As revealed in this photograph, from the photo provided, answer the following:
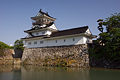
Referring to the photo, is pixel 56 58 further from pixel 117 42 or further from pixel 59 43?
pixel 117 42

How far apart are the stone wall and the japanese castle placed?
78cm

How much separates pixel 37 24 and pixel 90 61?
42.4 feet

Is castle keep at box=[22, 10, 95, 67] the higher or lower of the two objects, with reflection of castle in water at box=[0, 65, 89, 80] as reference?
higher

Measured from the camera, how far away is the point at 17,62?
2272 cm

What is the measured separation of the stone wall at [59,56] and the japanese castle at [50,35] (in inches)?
30.6

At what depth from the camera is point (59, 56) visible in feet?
61.4

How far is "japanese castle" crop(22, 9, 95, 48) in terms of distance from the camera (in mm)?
17825

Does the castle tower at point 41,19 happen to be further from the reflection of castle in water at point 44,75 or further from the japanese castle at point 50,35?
the reflection of castle in water at point 44,75

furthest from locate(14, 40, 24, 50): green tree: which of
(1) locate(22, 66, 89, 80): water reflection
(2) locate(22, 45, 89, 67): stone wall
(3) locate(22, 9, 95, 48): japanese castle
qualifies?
(1) locate(22, 66, 89, 80): water reflection

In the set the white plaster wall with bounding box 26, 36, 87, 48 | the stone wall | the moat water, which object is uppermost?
the white plaster wall with bounding box 26, 36, 87, 48

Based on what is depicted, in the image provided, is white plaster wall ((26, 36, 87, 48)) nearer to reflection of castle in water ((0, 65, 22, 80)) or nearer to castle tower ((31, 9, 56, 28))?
castle tower ((31, 9, 56, 28))

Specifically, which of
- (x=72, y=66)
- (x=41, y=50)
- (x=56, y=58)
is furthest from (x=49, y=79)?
(x=41, y=50)

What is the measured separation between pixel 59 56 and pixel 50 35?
4483 millimetres

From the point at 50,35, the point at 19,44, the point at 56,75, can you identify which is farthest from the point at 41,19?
the point at 56,75
